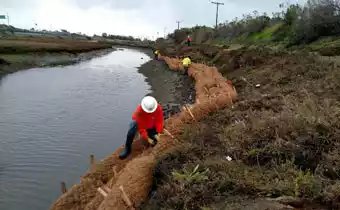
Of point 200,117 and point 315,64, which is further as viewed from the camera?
point 315,64

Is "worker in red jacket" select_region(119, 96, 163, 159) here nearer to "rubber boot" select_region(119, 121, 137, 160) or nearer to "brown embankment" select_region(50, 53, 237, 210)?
"rubber boot" select_region(119, 121, 137, 160)

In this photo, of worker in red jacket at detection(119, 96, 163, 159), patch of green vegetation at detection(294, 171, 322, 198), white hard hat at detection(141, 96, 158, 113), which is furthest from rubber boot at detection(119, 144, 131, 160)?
patch of green vegetation at detection(294, 171, 322, 198)

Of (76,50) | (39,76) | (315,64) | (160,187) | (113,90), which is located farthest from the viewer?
(76,50)

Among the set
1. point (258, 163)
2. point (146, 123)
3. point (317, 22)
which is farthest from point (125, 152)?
point (317, 22)

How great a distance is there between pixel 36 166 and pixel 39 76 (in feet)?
68.7

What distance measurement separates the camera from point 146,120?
7.00 meters

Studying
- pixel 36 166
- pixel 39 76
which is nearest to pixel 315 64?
pixel 36 166

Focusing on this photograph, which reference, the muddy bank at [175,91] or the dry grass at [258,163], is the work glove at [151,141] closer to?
the dry grass at [258,163]

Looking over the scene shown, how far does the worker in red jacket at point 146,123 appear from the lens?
22.0ft

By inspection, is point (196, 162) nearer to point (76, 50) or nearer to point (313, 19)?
point (313, 19)

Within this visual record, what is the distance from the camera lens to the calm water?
8.23 metres

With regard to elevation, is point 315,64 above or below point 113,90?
above

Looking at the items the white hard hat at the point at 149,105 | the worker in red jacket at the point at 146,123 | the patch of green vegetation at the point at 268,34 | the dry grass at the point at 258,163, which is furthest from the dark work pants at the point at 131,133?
the patch of green vegetation at the point at 268,34

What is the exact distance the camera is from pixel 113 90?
23172mm
